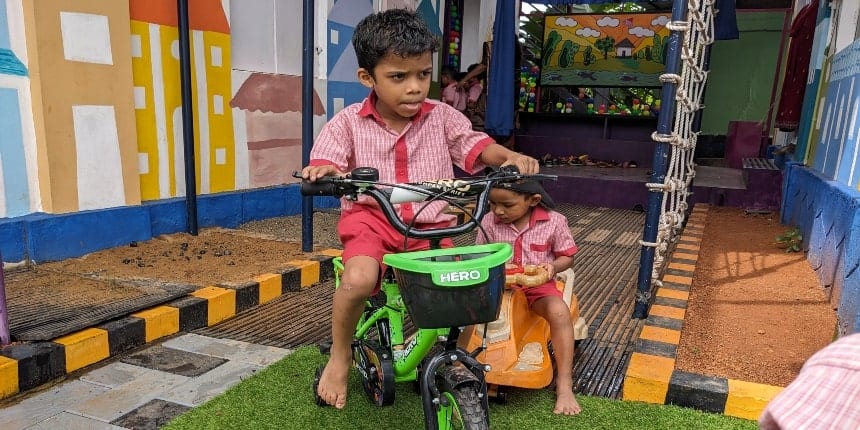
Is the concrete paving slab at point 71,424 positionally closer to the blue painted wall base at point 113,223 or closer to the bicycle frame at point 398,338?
the bicycle frame at point 398,338

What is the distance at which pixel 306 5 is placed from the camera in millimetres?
4402

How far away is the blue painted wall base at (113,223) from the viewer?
12.4 feet

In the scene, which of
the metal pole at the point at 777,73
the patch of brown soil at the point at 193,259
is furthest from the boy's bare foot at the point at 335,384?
the metal pole at the point at 777,73

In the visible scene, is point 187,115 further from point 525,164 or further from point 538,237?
point 525,164

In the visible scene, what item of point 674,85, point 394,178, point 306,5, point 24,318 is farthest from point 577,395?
point 306,5

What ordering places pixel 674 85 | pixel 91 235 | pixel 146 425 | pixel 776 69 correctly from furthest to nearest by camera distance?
pixel 776 69
pixel 91 235
pixel 674 85
pixel 146 425

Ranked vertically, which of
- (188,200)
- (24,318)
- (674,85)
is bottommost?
(24,318)

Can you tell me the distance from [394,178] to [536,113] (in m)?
9.84

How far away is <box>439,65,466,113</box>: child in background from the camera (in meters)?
9.58

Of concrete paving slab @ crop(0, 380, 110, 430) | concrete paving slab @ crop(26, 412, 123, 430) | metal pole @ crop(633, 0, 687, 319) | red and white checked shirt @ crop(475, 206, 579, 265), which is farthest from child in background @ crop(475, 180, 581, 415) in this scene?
concrete paving slab @ crop(0, 380, 110, 430)

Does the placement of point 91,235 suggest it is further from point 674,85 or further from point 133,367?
point 674,85

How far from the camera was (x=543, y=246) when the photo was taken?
279 centimetres

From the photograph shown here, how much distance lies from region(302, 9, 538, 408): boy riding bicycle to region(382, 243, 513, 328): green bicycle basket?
14.3 inches

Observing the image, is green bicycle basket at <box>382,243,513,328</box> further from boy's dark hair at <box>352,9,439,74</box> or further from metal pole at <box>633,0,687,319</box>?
metal pole at <box>633,0,687,319</box>
